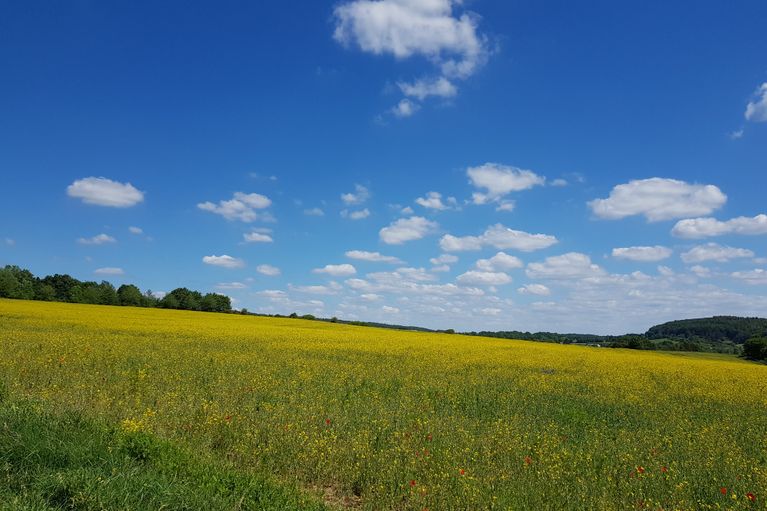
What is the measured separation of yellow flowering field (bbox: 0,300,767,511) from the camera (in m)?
6.60

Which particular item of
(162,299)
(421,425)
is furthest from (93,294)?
(421,425)

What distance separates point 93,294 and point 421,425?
85799mm

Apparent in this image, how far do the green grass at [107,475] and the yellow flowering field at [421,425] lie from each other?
72 cm

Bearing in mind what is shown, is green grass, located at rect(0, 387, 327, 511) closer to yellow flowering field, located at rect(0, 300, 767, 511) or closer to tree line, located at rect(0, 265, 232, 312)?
yellow flowering field, located at rect(0, 300, 767, 511)

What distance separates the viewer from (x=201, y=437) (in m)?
7.32

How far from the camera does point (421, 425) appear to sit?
921cm

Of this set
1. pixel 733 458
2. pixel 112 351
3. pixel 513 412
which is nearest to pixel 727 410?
pixel 733 458

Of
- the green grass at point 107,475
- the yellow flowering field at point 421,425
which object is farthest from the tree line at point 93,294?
the green grass at point 107,475

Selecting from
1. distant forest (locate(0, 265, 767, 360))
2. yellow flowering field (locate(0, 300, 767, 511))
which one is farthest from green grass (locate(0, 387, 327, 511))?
distant forest (locate(0, 265, 767, 360))

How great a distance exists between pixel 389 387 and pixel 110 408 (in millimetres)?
7249

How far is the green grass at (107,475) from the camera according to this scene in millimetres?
4410

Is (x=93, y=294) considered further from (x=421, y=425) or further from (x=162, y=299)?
(x=421, y=425)

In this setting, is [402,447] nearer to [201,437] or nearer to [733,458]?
[201,437]

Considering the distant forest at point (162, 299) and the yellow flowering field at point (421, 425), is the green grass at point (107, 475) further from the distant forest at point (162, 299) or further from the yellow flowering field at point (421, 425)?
the distant forest at point (162, 299)
